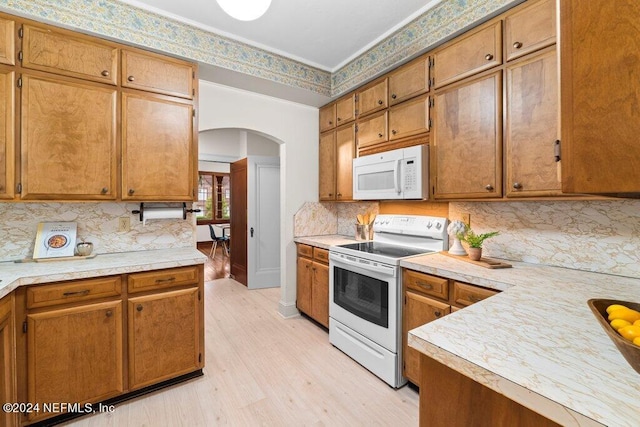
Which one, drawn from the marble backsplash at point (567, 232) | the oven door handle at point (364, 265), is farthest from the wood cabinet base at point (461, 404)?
the marble backsplash at point (567, 232)

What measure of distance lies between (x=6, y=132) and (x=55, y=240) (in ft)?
2.46

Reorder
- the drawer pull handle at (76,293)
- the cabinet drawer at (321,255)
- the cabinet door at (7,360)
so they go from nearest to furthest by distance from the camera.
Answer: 1. the cabinet door at (7,360)
2. the drawer pull handle at (76,293)
3. the cabinet drawer at (321,255)

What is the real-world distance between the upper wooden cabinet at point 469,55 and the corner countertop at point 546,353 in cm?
148

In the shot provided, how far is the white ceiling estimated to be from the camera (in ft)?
6.82

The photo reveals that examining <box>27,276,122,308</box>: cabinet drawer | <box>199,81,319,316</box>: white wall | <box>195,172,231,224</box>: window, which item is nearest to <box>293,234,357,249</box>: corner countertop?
<box>199,81,319,316</box>: white wall

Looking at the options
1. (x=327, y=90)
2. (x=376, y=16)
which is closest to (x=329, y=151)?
(x=327, y=90)

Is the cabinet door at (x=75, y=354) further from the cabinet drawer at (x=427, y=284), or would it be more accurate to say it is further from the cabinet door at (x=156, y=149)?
the cabinet drawer at (x=427, y=284)

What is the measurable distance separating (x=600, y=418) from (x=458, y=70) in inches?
83.2

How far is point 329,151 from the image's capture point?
3.35 m

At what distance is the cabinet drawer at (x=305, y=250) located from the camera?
3094 mm

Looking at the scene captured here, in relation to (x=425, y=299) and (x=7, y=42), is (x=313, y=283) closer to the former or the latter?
(x=425, y=299)

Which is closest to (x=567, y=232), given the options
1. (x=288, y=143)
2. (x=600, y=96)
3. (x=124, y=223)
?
(x=600, y=96)

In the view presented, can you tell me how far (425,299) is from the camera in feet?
6.24

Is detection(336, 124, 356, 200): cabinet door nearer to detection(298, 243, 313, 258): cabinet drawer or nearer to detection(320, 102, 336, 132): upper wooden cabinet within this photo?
detection(320, 102, 336, 132): upper wooden cabinet
